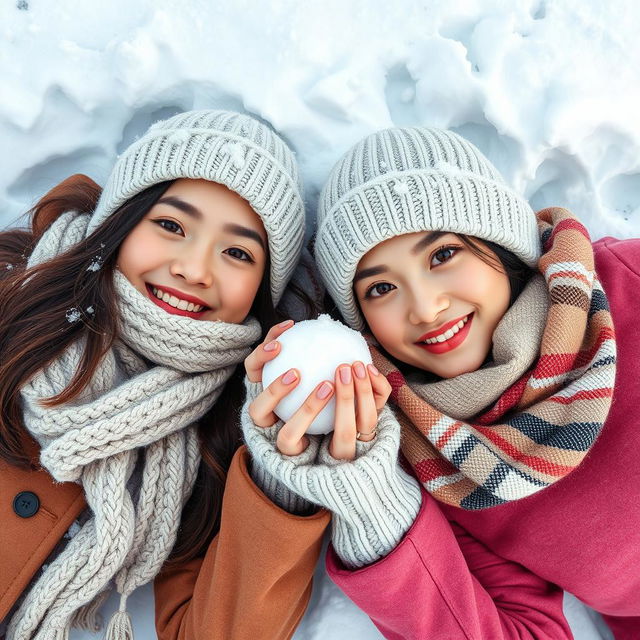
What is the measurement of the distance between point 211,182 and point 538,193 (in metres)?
1.09

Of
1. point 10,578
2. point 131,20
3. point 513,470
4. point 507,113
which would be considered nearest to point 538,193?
point 507,113

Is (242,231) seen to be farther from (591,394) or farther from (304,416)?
(591,394)

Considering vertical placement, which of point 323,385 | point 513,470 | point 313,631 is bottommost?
point 313,631

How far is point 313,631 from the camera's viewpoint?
5.02ft

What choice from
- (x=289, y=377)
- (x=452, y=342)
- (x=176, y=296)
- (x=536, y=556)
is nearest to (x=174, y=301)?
(x=176, y=296)

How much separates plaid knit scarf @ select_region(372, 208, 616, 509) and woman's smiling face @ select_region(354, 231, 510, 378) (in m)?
0.05

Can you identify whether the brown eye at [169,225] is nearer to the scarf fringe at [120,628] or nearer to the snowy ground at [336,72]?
the snowy ground at [336,72]

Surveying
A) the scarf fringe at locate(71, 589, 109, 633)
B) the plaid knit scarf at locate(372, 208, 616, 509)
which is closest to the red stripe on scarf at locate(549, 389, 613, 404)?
the plaid knit scarf at locate(372, 208, 616, 509)

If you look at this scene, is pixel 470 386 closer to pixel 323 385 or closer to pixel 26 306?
pixel 323 385

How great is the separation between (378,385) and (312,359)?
148 mm

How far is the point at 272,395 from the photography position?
44.2 inches

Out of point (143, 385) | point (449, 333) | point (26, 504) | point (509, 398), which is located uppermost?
point (449, 333)

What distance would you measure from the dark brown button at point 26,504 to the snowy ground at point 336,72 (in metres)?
0.93

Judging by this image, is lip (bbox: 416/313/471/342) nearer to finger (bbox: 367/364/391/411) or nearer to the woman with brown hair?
finger (bbox: 367/364/391/411)
